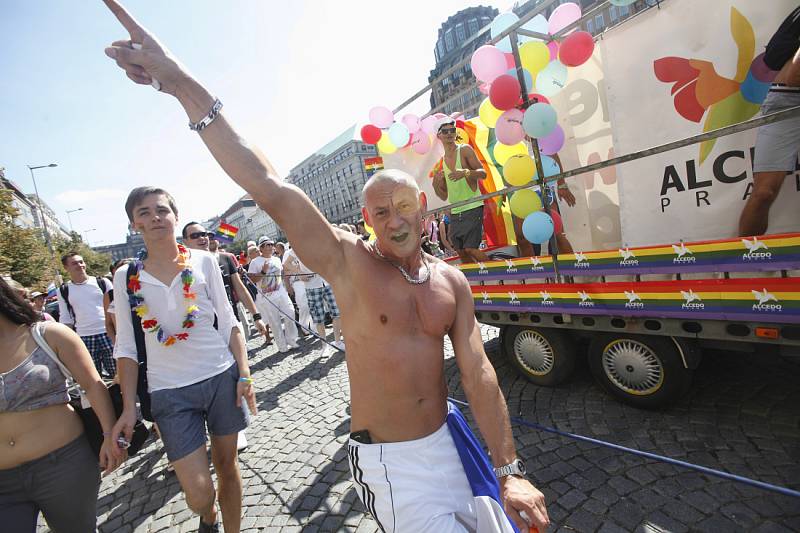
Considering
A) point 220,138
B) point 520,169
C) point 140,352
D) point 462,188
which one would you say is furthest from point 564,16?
point 140,352

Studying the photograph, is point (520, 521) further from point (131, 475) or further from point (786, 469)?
point (131, 475)

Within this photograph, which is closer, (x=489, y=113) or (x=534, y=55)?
(x=534, y=55)

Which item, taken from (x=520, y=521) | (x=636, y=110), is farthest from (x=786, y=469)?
(x=636, y=110)

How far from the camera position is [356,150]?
70625 mm

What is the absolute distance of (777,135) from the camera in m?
2.59

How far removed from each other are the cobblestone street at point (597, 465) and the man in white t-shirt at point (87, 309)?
186 cm

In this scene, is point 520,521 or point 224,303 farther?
point 224,303

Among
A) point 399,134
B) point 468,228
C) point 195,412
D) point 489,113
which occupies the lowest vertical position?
point 195,412

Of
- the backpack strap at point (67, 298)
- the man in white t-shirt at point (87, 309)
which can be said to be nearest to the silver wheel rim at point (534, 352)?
the man in white t-shirt at point (87, 309)

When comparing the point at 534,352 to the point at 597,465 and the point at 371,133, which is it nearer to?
the point at 597,465

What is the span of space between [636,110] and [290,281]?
19.6 feet

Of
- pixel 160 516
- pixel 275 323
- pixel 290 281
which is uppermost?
pixel 290 281

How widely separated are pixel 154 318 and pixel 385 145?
4369mm

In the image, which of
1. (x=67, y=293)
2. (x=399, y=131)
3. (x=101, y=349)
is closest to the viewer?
(x=67, y=293)
